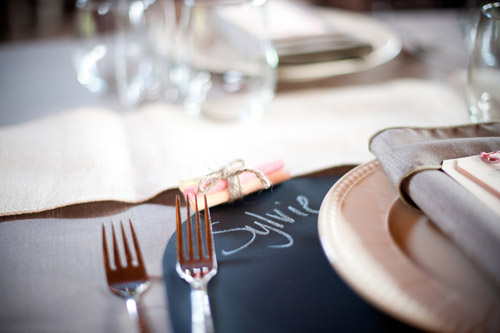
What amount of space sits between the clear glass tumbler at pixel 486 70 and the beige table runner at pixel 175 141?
10 centimetres

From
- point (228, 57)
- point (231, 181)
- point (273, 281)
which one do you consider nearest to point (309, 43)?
point (228, 57)

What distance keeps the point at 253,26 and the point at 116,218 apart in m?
0.38

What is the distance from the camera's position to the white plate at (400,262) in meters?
0.27

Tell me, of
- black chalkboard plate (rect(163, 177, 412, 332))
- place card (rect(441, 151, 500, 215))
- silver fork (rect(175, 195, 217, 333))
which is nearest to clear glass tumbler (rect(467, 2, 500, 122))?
place card (rect(441, 151, 500, 215))

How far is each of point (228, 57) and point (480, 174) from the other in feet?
1.64

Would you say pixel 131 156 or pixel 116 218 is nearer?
pixel 116 218

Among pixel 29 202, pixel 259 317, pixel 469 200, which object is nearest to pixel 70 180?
pixel 29 202

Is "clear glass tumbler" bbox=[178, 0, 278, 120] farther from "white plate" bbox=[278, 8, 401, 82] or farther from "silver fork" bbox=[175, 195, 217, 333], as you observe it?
"silver fork" bbox=[175, 195, 217, 333]

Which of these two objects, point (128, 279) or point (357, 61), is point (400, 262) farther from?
point (357, 61)

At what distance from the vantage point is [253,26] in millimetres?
660

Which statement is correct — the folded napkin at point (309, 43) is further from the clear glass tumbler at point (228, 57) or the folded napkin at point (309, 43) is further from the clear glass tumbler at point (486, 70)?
the clear glass tumbler at point (486, 70)

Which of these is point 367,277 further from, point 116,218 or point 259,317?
point 116,218

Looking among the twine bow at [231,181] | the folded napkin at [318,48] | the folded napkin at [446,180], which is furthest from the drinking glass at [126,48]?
the folded napkin at [446,180]

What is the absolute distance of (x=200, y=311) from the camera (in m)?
0.32
